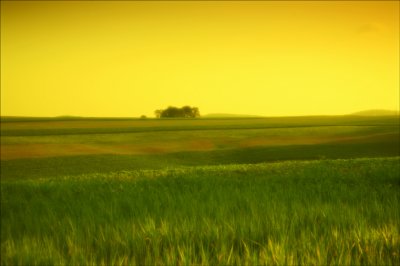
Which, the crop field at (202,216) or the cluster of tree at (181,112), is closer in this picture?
the crop field at (202,216)

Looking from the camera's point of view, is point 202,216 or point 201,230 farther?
point 202,216

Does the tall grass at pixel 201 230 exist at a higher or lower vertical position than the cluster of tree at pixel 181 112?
lower

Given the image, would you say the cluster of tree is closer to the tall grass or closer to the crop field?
the crop field

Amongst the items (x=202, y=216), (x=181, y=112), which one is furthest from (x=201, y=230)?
(x=181, y=112)

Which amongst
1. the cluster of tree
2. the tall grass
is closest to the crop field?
the tall grass

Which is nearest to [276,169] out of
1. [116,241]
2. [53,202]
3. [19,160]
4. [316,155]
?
[53,202]

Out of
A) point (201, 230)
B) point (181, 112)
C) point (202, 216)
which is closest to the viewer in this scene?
point (201, 230)

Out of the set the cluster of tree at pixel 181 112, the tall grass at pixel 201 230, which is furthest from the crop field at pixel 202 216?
the cluster of tree at pixel 181 112

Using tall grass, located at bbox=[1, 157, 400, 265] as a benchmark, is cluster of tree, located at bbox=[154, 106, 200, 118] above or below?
above

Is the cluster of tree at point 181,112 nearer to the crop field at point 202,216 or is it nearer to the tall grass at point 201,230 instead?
the crop field at point 202,216

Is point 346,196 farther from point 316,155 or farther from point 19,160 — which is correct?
point 19,160

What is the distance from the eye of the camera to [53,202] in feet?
22.1

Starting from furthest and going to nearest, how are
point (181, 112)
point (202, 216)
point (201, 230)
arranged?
point (181, 112)
point (202, 216)
point (201, 230)

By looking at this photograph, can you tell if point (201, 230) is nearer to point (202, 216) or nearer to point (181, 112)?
point (202, 216)
